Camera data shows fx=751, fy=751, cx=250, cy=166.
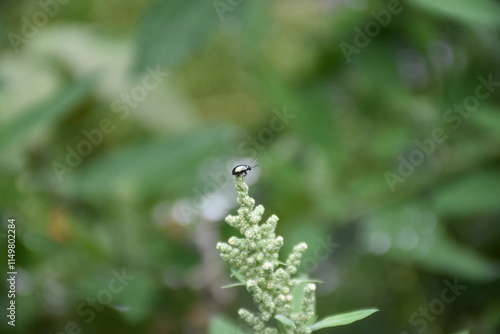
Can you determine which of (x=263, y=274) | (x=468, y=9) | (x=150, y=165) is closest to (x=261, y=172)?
(x=150, y=165)

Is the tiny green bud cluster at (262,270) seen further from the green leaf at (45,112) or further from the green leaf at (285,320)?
the green leaf at (45,112)

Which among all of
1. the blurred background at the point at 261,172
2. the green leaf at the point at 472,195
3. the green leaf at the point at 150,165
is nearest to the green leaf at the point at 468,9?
the blurred background at the point at 261,172

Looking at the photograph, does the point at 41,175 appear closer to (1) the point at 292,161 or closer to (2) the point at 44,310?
(2) the point at 44,310

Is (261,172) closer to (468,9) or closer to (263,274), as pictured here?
(468,9)

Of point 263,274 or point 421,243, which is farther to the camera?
point 421,243

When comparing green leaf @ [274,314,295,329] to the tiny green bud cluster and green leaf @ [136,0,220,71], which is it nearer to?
the tiny green bud cluster

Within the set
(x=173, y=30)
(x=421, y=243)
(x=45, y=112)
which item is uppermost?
(x=173, y=30)

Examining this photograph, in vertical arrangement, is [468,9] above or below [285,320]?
above
